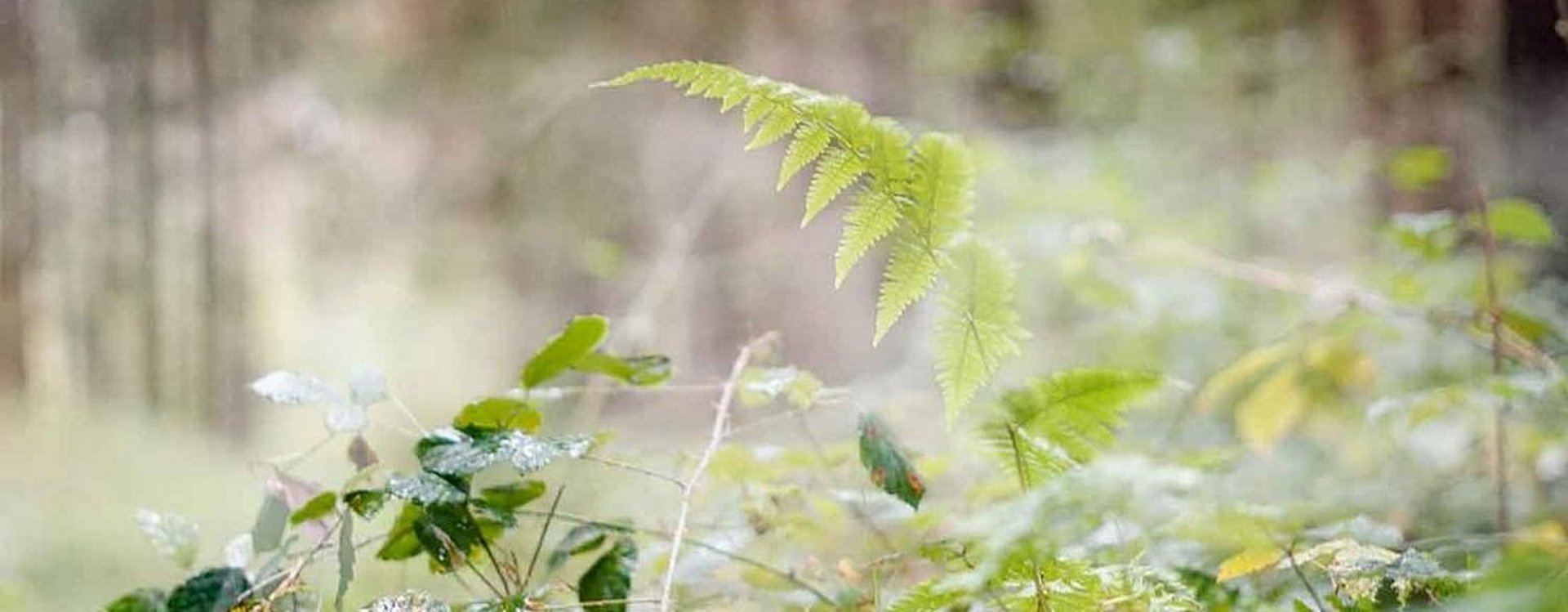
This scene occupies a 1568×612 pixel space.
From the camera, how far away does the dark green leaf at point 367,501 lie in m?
0.69

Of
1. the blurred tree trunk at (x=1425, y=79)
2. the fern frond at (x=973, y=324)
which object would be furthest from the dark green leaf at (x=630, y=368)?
the blurred tree trunk at (x=1425, y=79)

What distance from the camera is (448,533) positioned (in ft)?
2.33

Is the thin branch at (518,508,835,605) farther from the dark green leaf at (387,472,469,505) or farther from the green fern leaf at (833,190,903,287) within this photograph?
the green fern leaf at (833,190,903,287)

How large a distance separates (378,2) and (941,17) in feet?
6.02

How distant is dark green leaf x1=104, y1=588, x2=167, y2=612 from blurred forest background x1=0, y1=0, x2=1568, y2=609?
4.31ft

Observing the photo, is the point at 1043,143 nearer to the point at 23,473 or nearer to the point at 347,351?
the point at 347,351

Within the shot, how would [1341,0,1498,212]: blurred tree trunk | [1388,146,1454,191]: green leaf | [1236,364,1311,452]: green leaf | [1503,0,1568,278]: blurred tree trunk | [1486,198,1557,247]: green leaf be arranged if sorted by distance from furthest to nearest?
[1341,0,1498,212]: blurred tree trunk → [1503,0,1568,278]: blurred tree trunk → [1388,146,1454,191]: green leaf → [1236,364,1311,452]: green leaf → [1486,198,1557,247]: green leaf

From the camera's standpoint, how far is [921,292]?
0.68 metres

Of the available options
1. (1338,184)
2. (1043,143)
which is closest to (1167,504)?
(1338,184)

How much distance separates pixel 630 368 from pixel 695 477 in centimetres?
14

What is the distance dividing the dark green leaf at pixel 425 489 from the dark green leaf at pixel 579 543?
0.27 ft

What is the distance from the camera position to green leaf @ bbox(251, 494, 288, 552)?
75 cm

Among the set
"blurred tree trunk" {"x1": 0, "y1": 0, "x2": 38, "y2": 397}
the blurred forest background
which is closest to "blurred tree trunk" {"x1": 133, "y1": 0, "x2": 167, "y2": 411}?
the blurred forest background

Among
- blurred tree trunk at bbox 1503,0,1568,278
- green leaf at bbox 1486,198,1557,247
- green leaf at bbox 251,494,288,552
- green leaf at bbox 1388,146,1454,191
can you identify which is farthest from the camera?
blurred tree trunk at bbox 1503,0,1568,278
